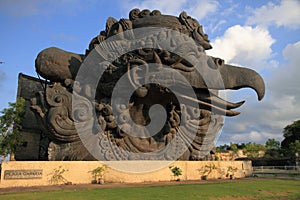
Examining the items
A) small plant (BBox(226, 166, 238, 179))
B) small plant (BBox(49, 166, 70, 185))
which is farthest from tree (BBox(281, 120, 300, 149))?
small plant (BBox(49, 166, 70, 185))

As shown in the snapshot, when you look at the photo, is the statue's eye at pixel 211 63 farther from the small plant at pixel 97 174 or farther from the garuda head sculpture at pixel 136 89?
the small plant at pixel 97 174

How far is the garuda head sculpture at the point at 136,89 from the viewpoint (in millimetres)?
10555

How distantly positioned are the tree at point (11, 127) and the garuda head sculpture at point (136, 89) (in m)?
3.87

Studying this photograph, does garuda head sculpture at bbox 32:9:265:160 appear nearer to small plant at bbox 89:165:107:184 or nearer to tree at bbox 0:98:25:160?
small plant at bbox 89:165:107:184

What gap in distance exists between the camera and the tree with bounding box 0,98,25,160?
14.0 m

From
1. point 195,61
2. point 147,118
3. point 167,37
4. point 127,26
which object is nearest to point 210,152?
point 147,118

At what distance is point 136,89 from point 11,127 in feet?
25.7

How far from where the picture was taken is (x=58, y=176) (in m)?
8.85

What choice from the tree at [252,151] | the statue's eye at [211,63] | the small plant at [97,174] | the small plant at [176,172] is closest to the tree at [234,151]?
the tree at [252,151]

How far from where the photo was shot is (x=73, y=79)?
11586 millimetres

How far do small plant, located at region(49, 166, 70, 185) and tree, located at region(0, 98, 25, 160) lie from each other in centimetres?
617

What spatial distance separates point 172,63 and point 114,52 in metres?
2.22

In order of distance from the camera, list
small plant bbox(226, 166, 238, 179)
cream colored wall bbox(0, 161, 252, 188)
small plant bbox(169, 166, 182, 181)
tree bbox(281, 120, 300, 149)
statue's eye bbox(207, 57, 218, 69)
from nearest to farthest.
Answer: cream colored wall bbox(0, 161, 252, 188), small plant bbox(169, 166, 182, 181), statue's eye bbox(207, 57, 218, 69), small plant bbox(226, 166, 238, 179), tree bbox(281, 120, 300, 149)

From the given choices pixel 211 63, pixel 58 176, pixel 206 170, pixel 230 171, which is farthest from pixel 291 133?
pixel 58 176
